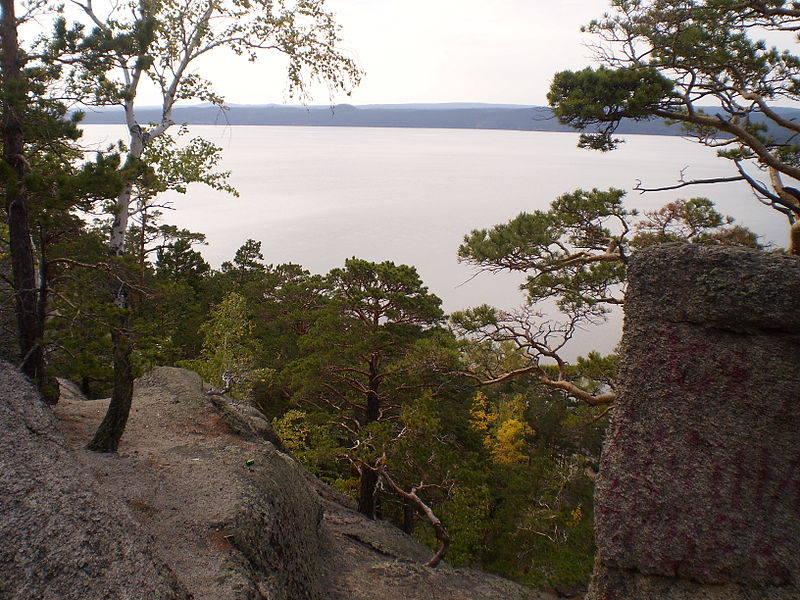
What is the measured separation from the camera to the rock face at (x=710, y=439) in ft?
18.9

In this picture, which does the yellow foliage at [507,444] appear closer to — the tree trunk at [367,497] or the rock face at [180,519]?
the tree trunk at [367,497]

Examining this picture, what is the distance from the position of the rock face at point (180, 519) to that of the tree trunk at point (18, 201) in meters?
1.69

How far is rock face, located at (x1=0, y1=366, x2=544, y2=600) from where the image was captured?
4629 mm

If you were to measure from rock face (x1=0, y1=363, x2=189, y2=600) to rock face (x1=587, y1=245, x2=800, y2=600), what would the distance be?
501cm

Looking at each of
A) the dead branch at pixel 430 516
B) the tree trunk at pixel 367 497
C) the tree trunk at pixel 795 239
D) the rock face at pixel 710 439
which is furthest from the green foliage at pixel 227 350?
the tree trunk at pixel 795 239

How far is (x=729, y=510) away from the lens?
5.89 meters

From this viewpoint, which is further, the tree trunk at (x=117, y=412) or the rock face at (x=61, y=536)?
the tree trunk at (x=117, y=412)

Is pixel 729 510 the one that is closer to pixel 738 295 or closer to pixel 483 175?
pixel 738 295

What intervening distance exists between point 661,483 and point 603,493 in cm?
69

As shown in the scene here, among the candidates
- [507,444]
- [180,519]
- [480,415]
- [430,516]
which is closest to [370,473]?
[430,516]

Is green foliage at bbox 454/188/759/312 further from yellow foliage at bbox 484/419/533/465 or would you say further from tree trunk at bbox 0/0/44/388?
yellow foliage at bbox 484/419/533/465

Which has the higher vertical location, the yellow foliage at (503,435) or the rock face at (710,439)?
the rock face at (710,439)

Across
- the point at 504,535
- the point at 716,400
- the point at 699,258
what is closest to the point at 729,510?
the point at 716,400

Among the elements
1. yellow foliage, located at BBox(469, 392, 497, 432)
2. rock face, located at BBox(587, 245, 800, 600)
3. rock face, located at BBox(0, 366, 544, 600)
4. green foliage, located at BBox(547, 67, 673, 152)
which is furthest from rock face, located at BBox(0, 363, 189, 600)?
yellow foliage, located at BBox(469, 392, 497, 432)
